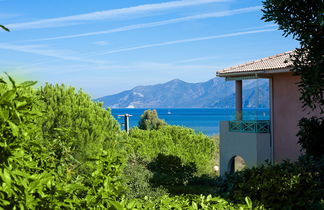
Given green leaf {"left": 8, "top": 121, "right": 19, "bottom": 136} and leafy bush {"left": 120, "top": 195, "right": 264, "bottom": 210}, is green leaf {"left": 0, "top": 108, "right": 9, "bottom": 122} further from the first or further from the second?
leafy bush {"left": 120, "top": 195, "right": 264, "bottom": 210}

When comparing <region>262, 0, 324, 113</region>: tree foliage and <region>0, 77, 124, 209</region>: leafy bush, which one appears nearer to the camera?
<region>0, 77, 124, 209</region>: leafy bush

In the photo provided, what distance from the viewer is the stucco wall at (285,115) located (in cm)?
1771

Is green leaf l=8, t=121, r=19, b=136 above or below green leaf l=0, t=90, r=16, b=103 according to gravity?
below

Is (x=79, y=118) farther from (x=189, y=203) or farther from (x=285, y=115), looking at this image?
(x=285, y=115)

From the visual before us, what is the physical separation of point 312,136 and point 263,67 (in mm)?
4735

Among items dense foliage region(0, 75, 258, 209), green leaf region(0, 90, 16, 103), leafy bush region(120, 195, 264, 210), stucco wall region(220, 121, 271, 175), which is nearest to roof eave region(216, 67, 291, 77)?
stucco wall region(220, 121, 271, 175)

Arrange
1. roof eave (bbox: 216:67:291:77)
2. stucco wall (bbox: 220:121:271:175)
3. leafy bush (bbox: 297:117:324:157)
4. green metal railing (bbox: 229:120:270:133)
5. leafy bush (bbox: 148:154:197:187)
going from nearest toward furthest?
leafy bush (bbox: 297:117:324:157) → roof eave (bbox: 216:67:291:77) → stucco wall (bbox: 220:121:271:175) → green metal railing (bbox: 229:120:270:133) → leafy bush (bbox: 148:154:197:187)

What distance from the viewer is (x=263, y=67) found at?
60.6ft

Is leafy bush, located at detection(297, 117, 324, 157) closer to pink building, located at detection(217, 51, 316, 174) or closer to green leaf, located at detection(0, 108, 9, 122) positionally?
pink building, located at detection(217, 51, 316, 174)

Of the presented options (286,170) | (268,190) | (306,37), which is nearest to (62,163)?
(268,190)

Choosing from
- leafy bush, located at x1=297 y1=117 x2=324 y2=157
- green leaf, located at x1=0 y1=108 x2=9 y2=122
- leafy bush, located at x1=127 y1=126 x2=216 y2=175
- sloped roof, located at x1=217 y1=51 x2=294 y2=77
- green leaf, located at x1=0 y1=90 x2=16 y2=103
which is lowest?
leafy bush, located at x1=127 y1=126 x2=216 y2=175

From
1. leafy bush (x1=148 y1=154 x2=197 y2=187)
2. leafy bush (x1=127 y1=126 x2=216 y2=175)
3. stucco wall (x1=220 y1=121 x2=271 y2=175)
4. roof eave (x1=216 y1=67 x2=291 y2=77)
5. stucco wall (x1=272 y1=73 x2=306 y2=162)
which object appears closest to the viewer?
roof eave (x1=216 y1=67 x2=291 y2=77)

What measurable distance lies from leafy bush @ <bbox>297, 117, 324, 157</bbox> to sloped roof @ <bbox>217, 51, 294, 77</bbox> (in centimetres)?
307

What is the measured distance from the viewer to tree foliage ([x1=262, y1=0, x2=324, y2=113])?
12.4 meters
